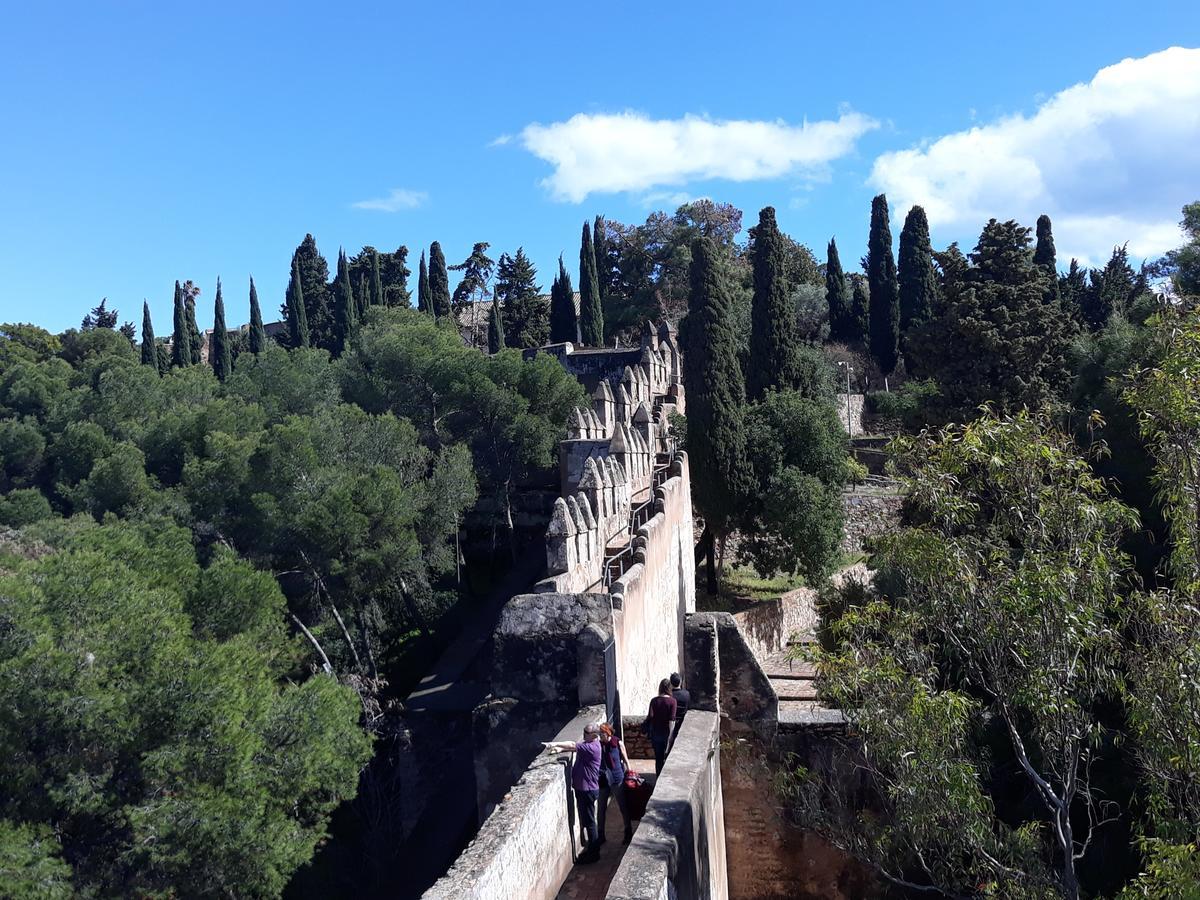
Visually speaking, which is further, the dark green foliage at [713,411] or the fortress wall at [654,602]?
the dark green foliage at [713,411]

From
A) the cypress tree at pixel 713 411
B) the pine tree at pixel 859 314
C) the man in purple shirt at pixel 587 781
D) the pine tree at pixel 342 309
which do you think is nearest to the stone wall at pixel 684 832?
the man in purple shirt at pixel 587 781

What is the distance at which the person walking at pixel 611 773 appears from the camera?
6547mm

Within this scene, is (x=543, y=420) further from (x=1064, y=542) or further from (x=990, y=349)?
(x=1064, y=542)

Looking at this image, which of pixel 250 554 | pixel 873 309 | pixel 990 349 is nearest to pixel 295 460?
pixel 250 554

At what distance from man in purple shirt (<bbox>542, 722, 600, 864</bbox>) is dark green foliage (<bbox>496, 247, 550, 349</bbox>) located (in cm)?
3771

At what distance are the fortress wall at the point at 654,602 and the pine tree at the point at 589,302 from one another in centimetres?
2098

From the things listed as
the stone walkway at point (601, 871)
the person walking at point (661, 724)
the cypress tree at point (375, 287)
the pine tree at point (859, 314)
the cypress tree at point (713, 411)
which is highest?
the cypress tree at point (375, 287)

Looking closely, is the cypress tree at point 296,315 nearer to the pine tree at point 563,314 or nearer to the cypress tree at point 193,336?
the cypress tree at point 193,336

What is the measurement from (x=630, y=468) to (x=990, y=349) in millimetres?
11953

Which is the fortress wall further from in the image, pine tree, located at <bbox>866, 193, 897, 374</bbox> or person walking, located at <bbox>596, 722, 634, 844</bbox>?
pine tree, located at <bbox>866, 193, 897, 374</bbox>

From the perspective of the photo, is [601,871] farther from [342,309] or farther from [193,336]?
[193,336]

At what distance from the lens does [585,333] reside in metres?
39.3

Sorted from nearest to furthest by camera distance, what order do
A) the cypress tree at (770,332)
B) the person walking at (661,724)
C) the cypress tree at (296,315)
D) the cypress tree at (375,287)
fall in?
the person walking at (661,724)
the cypress tree at (770,332)
the cypress tree at (296,315)
the cypress tree at (375,287)

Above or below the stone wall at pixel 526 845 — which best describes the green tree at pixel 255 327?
above
